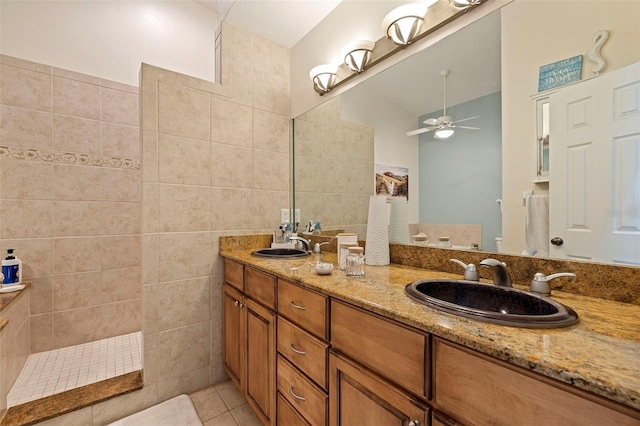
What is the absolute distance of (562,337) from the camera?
0.60 meters

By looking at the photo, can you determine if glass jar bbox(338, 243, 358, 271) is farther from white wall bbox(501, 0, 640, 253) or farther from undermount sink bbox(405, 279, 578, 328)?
white wall bbox(501, 0, 640, 253)

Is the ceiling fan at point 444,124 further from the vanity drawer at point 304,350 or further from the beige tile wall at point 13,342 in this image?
the beige tile wall at point 13,342

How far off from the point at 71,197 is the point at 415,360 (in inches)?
110

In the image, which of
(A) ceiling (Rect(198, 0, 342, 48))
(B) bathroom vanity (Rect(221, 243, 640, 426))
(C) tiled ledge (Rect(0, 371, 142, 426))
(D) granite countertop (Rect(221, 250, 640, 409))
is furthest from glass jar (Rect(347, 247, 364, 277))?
(A) ceiling (Rect(198, 0, 342, 48))

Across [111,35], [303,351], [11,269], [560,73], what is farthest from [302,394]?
[111,35]

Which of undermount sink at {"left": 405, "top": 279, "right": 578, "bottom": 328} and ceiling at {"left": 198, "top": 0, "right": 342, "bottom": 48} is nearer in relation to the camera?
undermount sink at {"left": 405, "top": 279, "right": 578, "bottom": 328}

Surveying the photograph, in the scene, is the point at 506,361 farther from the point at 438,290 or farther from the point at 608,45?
the point at 608,45

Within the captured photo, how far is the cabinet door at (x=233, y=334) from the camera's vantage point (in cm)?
165

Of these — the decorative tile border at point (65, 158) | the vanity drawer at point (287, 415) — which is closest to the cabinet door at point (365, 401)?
the vanity drawer at point (287, 415)

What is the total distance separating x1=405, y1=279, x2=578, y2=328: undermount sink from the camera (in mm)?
658

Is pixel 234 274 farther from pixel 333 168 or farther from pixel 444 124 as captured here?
pixel 444 124

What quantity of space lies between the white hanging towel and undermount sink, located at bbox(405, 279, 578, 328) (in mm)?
228

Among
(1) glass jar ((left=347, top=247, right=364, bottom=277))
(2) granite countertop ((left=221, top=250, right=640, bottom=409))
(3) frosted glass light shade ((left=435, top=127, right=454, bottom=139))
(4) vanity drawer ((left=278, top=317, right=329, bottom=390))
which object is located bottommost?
(4) vanity drawer ((left=278, top=317, right=329, bottom=390))

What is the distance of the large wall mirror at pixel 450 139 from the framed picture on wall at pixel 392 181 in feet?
0.05
